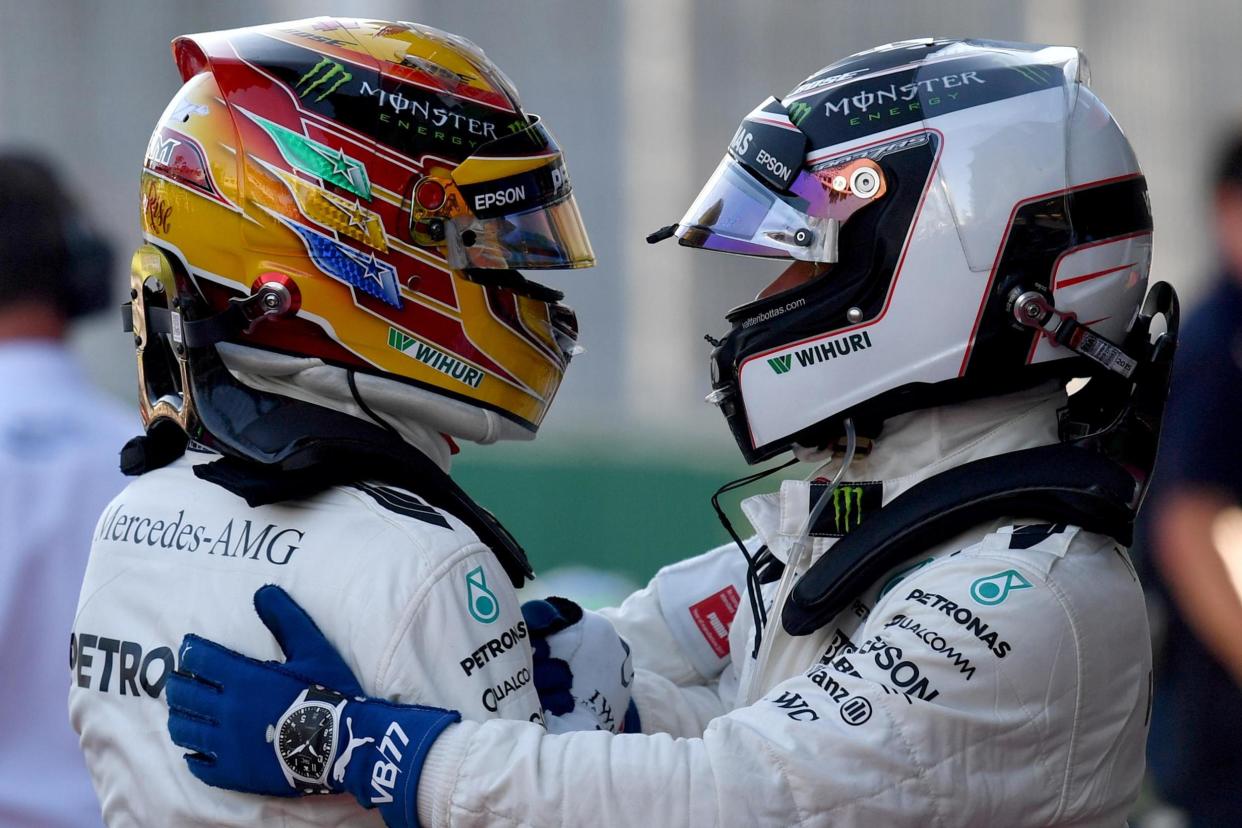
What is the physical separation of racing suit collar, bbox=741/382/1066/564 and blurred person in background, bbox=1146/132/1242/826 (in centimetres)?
162

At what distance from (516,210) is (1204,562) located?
7.91 ft

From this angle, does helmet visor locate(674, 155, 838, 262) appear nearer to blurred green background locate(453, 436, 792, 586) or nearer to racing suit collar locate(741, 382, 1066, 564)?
racing suit collar locate(741, 382, 1066, 564)

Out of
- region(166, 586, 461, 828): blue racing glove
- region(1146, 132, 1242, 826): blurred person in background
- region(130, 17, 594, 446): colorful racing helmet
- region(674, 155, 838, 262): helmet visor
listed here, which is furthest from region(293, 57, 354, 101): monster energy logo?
region(1146, 132, 1242, 826): blurred person in background

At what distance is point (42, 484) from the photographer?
3418 millimetres

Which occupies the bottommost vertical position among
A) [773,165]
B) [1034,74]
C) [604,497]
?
[604,497]

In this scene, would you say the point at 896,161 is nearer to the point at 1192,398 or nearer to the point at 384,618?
the point at 384,618

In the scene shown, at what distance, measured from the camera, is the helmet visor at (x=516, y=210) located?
275cm

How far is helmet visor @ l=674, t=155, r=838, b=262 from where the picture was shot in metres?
2.74

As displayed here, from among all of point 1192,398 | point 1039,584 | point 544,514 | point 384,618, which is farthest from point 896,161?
point 544,514

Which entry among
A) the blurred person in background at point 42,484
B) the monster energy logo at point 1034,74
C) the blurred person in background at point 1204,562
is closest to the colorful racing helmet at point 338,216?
the blurred person in background at point 42,484

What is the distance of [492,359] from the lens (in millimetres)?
2801

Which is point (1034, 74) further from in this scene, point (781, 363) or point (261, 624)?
point (261, 624)

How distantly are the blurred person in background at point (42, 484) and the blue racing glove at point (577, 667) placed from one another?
43.8 inches

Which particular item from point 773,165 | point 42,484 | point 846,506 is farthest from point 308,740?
point 42,484
